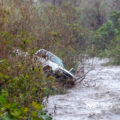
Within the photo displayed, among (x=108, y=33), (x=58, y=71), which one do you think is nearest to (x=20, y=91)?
(x=58, y=71)

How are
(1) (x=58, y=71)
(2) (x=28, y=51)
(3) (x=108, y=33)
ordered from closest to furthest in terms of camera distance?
(2) (x=28, y=51), (1) (x=58, y=71), (3) (x=108, y=33)

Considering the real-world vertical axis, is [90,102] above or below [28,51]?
below

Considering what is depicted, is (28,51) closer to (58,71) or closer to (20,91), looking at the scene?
(20,91)

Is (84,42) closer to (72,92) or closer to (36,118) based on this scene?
(72,92)

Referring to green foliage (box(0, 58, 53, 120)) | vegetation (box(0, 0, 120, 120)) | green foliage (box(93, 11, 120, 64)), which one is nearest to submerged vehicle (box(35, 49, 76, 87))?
vegetation (box(0, 0, 120, 120))

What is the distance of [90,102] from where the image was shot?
29.8 feet

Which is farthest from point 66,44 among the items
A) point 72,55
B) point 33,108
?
point 33,108

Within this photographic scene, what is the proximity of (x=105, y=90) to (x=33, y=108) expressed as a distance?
5.77 metres

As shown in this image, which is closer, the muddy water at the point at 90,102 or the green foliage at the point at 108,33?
the muddy water at the point at 90,102

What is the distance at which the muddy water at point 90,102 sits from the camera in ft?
25.2

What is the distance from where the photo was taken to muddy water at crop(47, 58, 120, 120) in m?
→ 7.69

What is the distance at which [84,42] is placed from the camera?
1741cm

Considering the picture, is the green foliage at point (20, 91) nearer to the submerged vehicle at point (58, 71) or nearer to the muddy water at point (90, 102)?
the muddy water at point (90, 102)

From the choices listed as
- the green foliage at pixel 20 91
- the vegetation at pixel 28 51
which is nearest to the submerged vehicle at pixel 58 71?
the vegetation at pixel 28 51
